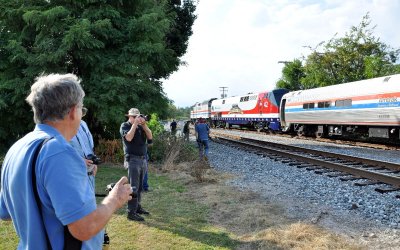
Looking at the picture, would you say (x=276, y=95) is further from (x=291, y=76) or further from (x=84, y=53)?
(x=291, y=76)

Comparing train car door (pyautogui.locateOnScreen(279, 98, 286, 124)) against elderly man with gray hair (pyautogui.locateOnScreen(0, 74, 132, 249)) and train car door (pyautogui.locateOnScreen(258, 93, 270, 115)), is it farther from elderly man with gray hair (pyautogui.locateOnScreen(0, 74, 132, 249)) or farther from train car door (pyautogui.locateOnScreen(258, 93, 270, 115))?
elderly man with gray hair (pyautogui.locateOnScreen(0, 74, 132, 249))

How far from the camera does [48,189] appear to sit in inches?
74.6

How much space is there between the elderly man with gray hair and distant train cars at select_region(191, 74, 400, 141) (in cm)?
1735

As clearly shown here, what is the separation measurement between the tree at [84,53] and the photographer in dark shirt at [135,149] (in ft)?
15.5

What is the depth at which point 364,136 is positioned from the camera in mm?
21469

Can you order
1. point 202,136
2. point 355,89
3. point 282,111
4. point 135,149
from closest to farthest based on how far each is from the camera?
1. point 135,149
2. point 202,136
3. point 355,89
4. point 282,111

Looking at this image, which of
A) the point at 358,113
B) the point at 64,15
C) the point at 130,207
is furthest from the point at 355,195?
the point at 358,113

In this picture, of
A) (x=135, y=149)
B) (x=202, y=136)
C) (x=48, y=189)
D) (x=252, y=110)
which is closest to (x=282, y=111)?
(x=252, y=110)

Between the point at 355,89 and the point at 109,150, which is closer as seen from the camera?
the point at 109,150

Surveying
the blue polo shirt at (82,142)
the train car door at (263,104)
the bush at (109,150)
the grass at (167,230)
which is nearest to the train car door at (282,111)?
the train car door at (263,104)

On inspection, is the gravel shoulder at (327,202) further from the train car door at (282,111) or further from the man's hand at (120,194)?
the train car door at (282,111)

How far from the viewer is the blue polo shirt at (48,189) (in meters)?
1.89

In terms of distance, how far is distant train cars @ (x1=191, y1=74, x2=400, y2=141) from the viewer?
1778 cm

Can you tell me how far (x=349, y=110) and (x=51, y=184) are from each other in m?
20.4
